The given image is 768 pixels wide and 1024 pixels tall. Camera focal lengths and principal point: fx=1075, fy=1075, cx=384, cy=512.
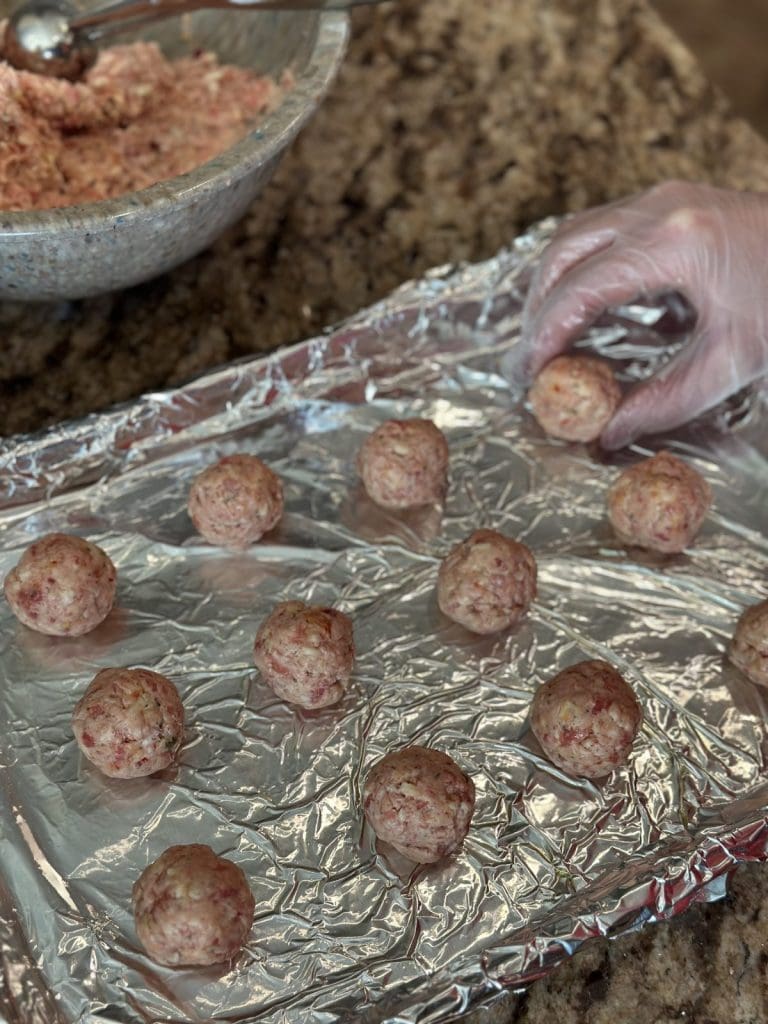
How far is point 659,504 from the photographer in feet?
6.27

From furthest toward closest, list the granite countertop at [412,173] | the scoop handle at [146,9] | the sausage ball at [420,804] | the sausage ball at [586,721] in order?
the granite countertop at [412,173] → the scoop handle at [146,9] → the sausage ball at [586,721] → the sausage ball at [420,804]

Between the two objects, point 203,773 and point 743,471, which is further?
point 743,471

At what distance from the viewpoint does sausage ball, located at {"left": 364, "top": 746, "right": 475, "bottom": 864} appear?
4.93 feet

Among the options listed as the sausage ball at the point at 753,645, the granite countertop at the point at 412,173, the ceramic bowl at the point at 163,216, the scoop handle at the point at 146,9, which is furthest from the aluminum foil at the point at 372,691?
the scoop handle at the point at 146,9

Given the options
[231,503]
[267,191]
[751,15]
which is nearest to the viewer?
[231,503]

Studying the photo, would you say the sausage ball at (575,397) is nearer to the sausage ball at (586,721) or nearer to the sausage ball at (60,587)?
the sausage ball at (586,721)

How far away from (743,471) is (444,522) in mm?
617

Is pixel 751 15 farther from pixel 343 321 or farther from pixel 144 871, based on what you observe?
pixel 144 871

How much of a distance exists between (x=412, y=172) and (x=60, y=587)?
1.42 m

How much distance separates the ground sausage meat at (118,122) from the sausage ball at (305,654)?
2.77 ft

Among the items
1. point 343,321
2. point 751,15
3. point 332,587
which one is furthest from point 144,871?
point 751,15

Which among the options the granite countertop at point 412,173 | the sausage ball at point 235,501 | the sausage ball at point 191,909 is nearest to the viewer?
the sausage ball at point 191,909

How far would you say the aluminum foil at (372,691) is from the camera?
1.46m

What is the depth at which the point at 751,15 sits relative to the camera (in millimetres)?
5008
